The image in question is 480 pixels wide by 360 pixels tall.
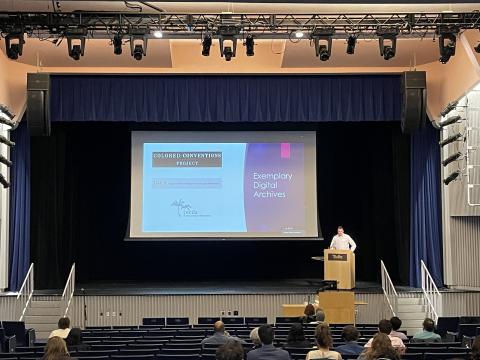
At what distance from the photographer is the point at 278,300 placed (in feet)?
57.7

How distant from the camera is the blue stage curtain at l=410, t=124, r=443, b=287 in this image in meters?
18.6

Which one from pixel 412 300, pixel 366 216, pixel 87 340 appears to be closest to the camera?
pixel 87 340

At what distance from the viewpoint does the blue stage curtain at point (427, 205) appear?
61.1 feet

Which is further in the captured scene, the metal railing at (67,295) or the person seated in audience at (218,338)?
the metal railing at (67,295)

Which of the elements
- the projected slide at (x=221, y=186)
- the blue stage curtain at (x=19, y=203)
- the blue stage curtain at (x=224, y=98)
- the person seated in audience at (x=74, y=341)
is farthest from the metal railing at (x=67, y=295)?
the person seated in audience at (x=74, y=341)

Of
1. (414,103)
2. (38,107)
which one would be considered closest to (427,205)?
(414,103)

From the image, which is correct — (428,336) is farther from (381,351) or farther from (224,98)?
(224,98)

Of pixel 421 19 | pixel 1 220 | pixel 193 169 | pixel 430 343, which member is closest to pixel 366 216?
pixel 193 169

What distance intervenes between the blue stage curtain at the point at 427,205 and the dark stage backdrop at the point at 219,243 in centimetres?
108

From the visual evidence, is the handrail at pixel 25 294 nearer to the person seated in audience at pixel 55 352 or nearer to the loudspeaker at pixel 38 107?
the loudspeaker at pixel 38 107

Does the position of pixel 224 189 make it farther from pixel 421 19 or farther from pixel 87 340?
pixel 87 340

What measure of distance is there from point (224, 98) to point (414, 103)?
14.8ft

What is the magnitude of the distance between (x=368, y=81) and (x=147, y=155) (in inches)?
222

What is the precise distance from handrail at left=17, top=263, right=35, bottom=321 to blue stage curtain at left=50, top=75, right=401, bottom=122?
3740 millimetres
